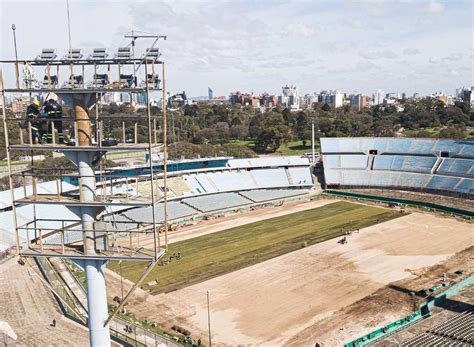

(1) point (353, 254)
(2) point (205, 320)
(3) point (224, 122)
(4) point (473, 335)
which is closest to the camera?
(4) point (473, 335)

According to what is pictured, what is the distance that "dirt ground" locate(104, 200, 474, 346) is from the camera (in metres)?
30.2

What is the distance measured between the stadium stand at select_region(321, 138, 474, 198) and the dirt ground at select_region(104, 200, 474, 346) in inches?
780

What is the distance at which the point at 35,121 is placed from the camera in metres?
12.1

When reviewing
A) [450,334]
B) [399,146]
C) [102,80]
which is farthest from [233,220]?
[102,80]

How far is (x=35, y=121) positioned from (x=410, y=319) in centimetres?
2709

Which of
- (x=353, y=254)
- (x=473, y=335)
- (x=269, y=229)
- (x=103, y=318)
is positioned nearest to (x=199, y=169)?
(x=269, y=229)

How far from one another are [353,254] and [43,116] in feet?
125

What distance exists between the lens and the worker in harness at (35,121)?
Answer: 12117mm

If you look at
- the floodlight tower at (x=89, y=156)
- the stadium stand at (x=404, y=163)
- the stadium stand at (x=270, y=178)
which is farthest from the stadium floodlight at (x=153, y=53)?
the stadium stand at (x=404, y=163)

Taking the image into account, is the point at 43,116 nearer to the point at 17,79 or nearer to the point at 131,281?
the point at 17,79

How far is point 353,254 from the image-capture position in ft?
147

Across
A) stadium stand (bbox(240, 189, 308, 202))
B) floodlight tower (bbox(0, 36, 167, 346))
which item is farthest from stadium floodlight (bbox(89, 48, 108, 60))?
stadium stand (bbox(240, 189, 308, 202))

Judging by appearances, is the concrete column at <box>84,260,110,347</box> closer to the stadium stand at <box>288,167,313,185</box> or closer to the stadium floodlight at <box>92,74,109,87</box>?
the stadium floodlight at <box>92,74,109,87</box>

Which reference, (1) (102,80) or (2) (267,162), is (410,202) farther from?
(1) (102,80)
